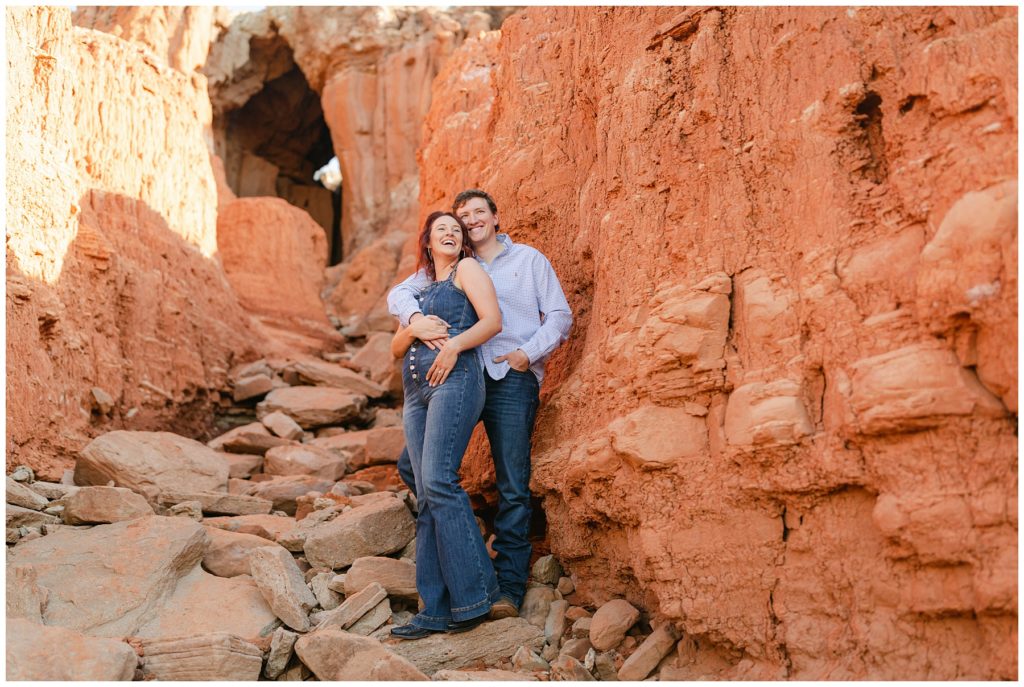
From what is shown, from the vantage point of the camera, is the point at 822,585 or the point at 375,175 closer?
the point at 822,585

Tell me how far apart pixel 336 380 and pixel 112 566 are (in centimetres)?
574

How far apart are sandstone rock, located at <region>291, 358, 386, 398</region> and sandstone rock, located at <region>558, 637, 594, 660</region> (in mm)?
6289

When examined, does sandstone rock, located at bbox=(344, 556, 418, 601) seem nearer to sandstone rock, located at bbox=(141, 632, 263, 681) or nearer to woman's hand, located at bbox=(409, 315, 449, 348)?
sandstone rock, located at bbox=(141, 632, 263, 681)

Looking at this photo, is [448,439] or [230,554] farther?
[230,554]

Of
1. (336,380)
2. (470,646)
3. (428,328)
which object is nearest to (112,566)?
(470,646)

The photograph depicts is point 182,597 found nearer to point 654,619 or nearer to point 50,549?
point 50,549

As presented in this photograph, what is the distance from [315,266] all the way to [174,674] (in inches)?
430

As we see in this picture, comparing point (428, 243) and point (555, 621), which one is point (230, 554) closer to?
point (555, 621)

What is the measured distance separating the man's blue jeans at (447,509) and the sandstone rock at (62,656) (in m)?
1.22

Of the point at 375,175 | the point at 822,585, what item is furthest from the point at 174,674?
the point at 375,175

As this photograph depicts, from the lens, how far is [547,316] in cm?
467

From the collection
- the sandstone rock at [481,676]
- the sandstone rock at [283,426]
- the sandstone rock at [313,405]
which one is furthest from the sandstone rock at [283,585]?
the sandstone rock at [313,405]

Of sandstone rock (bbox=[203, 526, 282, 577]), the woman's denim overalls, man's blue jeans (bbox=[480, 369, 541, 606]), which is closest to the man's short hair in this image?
the woman's denim overalls

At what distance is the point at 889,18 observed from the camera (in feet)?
12.1
